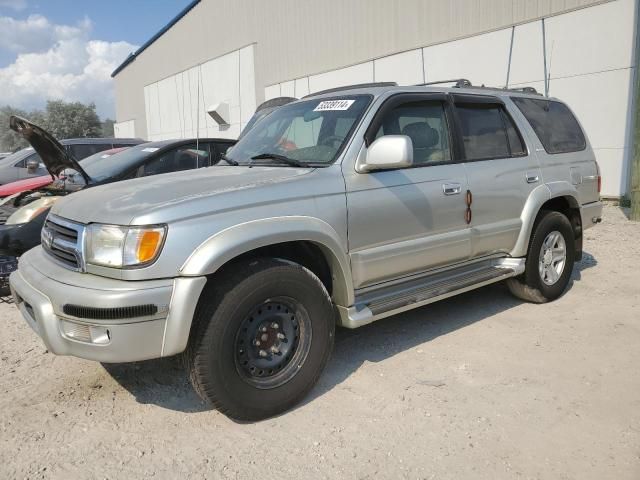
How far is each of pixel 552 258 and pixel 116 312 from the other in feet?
13.5

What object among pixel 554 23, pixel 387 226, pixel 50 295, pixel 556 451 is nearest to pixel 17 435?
pixel 50 295

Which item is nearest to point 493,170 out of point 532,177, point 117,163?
point 532,177

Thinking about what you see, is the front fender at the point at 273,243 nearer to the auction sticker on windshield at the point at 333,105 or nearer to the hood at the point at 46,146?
the auction sticker on windshield at the point at 333,105

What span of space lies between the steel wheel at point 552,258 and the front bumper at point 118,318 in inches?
139

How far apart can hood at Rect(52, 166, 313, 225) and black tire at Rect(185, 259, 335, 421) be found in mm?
Answer: 458

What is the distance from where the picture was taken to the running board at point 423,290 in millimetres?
3410

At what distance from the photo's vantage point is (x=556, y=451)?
2682 mm

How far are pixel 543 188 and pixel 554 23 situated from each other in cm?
807

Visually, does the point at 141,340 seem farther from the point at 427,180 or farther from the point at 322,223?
the point at 427,180

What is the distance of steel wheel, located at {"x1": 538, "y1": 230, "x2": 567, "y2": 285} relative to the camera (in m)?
4.95

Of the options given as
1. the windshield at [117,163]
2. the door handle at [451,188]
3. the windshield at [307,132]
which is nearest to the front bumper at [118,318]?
the windshield at [307,132]

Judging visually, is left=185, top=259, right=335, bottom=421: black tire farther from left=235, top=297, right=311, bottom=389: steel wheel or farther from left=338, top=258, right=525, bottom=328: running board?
left=338, top=258, right=525, bottom=328: running board

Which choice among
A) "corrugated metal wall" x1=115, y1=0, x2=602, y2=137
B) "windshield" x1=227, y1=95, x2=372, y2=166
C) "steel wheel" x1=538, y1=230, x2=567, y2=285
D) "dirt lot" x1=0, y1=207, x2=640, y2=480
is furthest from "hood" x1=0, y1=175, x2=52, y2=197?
"corrugated metal wall" x1=115, y1=0, x2=602, y2=137

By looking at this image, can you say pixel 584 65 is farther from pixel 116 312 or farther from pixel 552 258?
pixel 116 312
